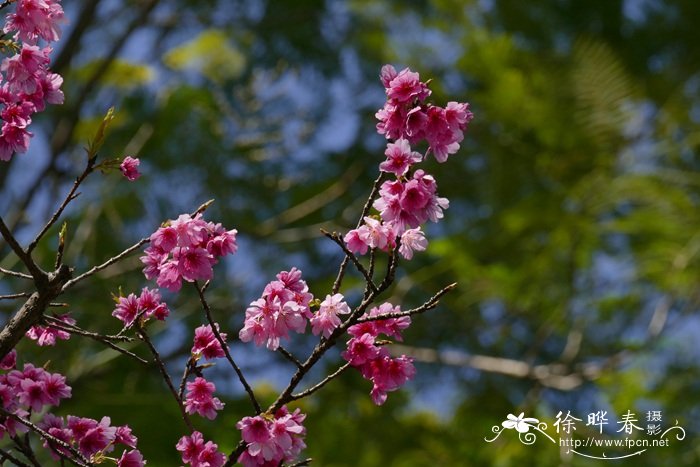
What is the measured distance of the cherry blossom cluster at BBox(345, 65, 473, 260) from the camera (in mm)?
1409

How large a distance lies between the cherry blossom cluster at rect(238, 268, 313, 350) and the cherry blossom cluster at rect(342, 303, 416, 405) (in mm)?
112

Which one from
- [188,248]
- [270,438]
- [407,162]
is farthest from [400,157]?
[270,438]

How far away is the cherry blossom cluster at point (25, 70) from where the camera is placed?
1523 mm

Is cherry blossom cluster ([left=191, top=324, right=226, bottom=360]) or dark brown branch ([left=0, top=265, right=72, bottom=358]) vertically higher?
cherry blossom cluster ([left=191, top=324, right=226, bottom=360])

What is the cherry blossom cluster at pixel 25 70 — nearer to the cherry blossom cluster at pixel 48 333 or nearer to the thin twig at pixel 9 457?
the cherry blossom cluster at pixel 48 333

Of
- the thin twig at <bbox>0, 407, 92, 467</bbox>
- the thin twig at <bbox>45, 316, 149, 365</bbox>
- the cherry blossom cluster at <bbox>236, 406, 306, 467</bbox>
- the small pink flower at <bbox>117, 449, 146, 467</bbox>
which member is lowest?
the thin twig at <bbox>0, 407, 92, 467</bbox>

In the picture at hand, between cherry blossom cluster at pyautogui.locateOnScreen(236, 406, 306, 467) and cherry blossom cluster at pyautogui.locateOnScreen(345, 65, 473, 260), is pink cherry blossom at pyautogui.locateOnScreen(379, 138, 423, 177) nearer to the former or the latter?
cherry blossom cluster at pyautogui.locateOnScreen(345, 65, 473, 260)

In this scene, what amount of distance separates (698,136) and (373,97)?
295 cm

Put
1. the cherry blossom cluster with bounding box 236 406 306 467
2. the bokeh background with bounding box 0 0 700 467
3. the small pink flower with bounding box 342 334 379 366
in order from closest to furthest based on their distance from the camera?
the cherry blossom cluster with bounding box 236 406 306 467 < the small pink flower with bounding box 342 334 379 366 < the bokeh background with bounding box 0 0 700 467

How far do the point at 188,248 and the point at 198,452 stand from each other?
1.24ft

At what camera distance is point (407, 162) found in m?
1.44

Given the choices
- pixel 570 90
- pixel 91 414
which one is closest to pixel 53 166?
pixel 91 414

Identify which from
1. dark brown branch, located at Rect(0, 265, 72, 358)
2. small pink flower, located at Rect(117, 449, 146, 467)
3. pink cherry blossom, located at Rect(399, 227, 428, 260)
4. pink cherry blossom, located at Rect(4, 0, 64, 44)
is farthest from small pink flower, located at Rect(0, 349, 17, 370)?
pink cherry blossom, located at Rect(399, 227, 428, 260)

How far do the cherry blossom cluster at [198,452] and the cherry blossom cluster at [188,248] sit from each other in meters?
0.28
